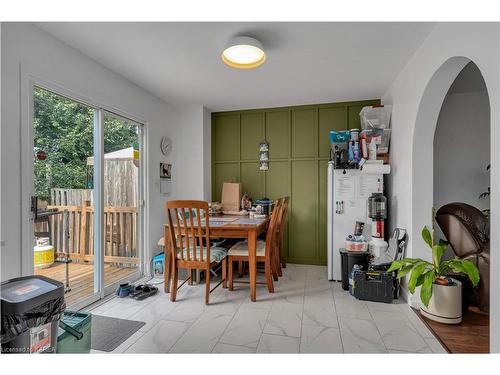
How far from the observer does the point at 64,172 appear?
238cm

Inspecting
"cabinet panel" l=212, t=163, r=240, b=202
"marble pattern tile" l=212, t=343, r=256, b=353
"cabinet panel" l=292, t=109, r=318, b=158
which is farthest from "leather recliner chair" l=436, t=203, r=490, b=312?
"cabinet panel" l=212, t=163, r=240, b=202

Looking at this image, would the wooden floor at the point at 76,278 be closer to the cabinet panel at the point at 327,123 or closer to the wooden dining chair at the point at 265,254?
the wooden dining chair at the point at 265,254

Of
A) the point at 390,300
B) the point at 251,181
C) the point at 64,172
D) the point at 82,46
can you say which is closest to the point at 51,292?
the point at 64,172

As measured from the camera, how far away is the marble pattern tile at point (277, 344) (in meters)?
1.82

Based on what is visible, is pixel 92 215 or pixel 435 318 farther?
pixel 92 215

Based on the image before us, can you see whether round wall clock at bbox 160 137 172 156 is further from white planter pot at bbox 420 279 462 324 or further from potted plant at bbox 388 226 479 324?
white planter pot at bbox 420 279 462 324

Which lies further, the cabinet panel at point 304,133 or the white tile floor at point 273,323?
the cabinet panel at point 304,133

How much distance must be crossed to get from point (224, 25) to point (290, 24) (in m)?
0.51

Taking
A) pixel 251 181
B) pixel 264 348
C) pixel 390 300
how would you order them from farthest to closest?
pixel 251 181
pixel 390 300
pixel 264 348

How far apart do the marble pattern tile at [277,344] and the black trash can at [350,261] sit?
3.97 ft

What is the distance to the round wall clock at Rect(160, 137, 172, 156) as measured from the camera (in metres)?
3.68

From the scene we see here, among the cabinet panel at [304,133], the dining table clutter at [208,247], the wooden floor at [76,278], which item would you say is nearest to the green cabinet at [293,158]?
the cabinet panel at [304,133]

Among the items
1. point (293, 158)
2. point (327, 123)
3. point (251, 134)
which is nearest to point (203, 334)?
point (293, 158)
